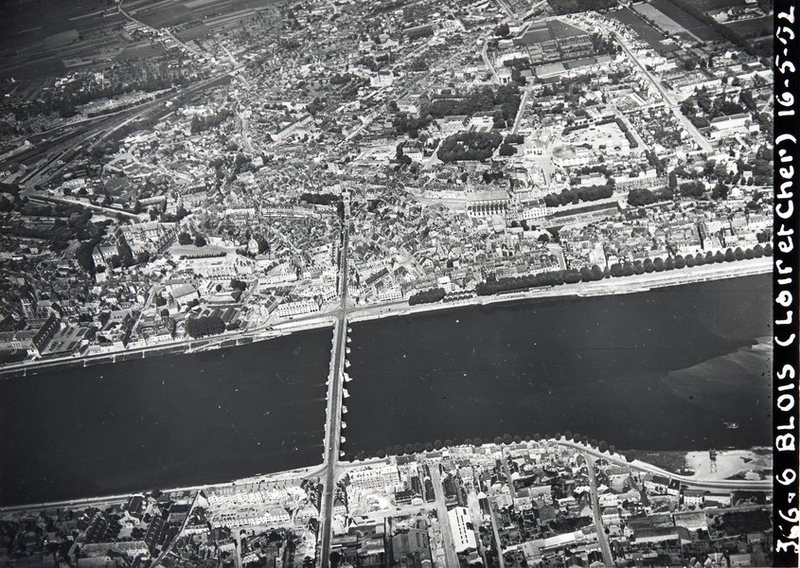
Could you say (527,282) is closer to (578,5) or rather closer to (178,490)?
(178,490)

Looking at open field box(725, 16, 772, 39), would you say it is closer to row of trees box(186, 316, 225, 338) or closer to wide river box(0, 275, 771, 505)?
wide river box(0, 275, 771, 505)

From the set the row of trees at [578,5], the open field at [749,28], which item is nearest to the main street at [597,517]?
the open field at [749,28]

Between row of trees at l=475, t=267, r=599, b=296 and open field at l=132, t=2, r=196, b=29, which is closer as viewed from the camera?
row of trees at l=475, t=267, r=599, b=296

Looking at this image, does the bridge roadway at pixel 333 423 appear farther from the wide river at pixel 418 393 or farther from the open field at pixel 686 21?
the open field at pixel 686 21

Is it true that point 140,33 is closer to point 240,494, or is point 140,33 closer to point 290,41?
point 290,41

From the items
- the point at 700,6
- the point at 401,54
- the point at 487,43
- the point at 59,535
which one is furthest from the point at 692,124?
the point at 59,535

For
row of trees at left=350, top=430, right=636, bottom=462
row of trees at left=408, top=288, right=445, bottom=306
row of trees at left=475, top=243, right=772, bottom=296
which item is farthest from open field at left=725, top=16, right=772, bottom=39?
row of trees at left=350, top=430, right=636, bottom=462

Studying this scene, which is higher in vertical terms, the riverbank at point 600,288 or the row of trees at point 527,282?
the row of trees at point 527,282
